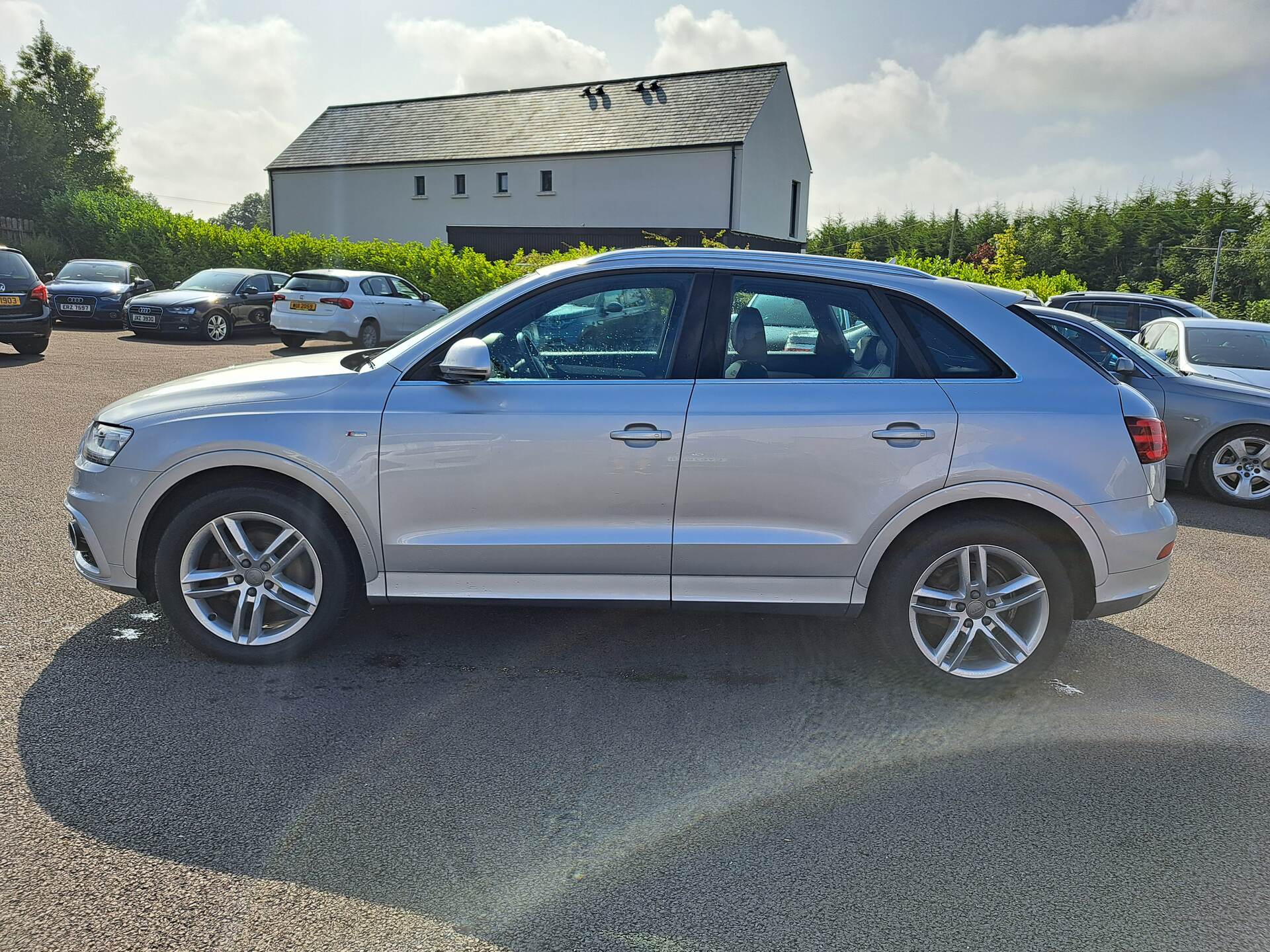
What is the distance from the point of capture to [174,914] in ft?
8.21

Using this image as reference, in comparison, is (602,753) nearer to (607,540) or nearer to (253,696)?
(607,540)

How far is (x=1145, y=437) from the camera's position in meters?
3.95

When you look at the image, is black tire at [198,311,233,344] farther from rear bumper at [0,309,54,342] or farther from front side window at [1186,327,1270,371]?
front side window at [1186,327,1270,371]

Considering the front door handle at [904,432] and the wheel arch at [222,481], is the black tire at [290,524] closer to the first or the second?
the wheel arch at [222,481]

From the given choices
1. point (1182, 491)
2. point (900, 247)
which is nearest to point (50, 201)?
point (900, 247)

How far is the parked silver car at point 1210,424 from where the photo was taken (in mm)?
8055

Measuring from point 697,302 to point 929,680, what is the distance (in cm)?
187

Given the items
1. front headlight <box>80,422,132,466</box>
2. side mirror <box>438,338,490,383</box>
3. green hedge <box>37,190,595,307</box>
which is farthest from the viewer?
green hedge <box>37,190,595,307</box>

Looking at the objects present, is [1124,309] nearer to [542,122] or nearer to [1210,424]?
[1210,424]

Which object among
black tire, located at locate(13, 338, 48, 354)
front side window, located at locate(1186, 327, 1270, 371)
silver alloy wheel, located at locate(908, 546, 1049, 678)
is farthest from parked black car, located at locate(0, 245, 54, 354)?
front side window, located at locate(1186, 327, 1270, 371)

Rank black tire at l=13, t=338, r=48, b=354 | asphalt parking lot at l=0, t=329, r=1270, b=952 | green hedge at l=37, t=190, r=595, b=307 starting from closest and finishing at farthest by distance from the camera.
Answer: asphalt parking lot at l=0, t=329, r=1270, b=952 < black tire at l=13, t=338, r=48, b=354 < green hedge at l=37, t=190, r=595, b=307

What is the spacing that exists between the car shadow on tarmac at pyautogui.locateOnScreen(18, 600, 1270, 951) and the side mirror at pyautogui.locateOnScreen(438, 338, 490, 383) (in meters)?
1.29

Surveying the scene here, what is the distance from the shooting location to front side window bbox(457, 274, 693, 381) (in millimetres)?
4074

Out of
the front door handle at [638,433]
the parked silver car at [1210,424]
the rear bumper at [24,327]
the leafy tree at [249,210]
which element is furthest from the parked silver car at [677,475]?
the leafy tree at [249,210]
